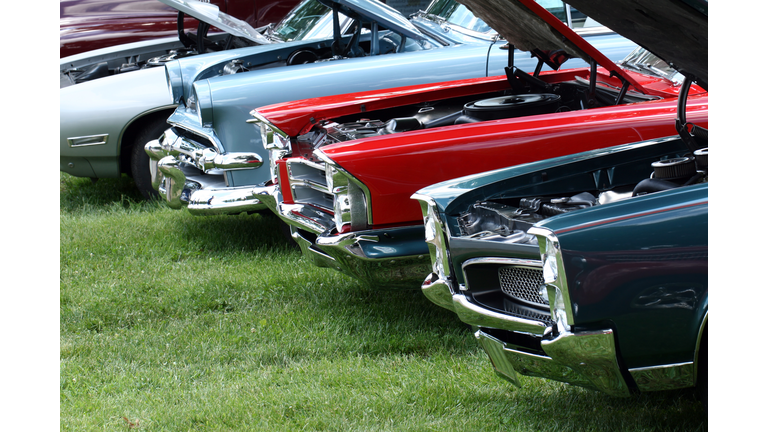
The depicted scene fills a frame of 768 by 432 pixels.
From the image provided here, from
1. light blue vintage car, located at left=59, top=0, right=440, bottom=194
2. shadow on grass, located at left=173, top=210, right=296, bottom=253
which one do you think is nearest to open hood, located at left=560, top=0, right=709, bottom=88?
shadow on grass, located at left=173, top=210, right=296, bottom=253

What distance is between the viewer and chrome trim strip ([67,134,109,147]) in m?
5.63

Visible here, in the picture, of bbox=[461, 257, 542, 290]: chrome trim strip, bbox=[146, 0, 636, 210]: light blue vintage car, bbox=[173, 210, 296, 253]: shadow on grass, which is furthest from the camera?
bbox=[173, 210, 296, 253]: shadow on grass

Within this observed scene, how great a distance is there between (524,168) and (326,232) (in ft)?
3.18

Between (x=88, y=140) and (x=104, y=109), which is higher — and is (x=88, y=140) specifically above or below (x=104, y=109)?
below

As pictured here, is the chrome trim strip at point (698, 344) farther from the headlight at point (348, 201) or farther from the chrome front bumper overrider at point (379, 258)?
the headlight at point (348, 201)

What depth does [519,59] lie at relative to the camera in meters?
4.93

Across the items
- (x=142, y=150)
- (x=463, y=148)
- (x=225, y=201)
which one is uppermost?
(x=463, y=148)

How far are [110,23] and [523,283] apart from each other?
25.6 ft

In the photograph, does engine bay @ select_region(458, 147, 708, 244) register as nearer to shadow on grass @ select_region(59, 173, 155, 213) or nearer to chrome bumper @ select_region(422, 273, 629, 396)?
chrome bumper @ select_region(422, 273, 629, 396)

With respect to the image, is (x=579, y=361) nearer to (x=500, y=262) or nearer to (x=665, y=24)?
(x=500, y=262)

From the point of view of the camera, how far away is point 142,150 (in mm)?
5809

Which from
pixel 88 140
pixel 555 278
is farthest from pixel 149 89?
pixel 555 278

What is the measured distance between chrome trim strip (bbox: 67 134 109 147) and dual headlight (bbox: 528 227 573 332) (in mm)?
4639

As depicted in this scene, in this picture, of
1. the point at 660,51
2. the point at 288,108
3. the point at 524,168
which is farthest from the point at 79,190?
the point at 660,51
